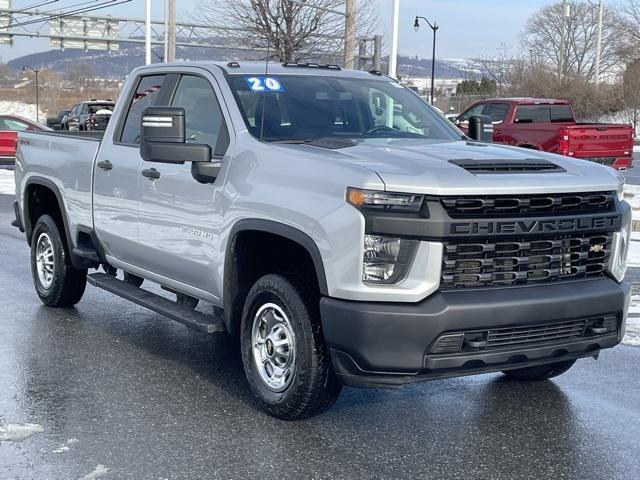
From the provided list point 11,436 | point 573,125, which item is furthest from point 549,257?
point 573,125

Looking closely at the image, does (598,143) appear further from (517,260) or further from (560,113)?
(517,260)

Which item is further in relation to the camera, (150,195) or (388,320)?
(150,195)

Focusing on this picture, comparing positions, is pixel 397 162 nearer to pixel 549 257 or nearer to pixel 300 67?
pixel 549 257

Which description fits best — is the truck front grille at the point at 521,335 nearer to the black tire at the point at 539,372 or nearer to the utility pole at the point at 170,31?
the black tire at the point at 539,372

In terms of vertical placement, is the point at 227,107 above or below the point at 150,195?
above

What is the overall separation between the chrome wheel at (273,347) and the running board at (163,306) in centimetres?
41

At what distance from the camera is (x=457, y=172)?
14.9ft

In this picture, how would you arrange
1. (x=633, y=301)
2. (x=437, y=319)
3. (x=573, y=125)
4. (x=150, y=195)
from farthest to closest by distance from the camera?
(x=573, y=125)
(x=633, y=301)
(x=150, y=195)
(x=437, y=319)

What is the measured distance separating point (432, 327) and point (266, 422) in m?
1.30

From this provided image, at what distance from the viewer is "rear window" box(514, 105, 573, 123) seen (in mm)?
20234

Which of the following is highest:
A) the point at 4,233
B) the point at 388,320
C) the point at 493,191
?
the point at 493,191

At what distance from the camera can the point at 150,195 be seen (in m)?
6.16

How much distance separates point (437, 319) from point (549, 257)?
0.79 m

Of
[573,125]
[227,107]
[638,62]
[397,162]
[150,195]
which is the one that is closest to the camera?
[397,162]
